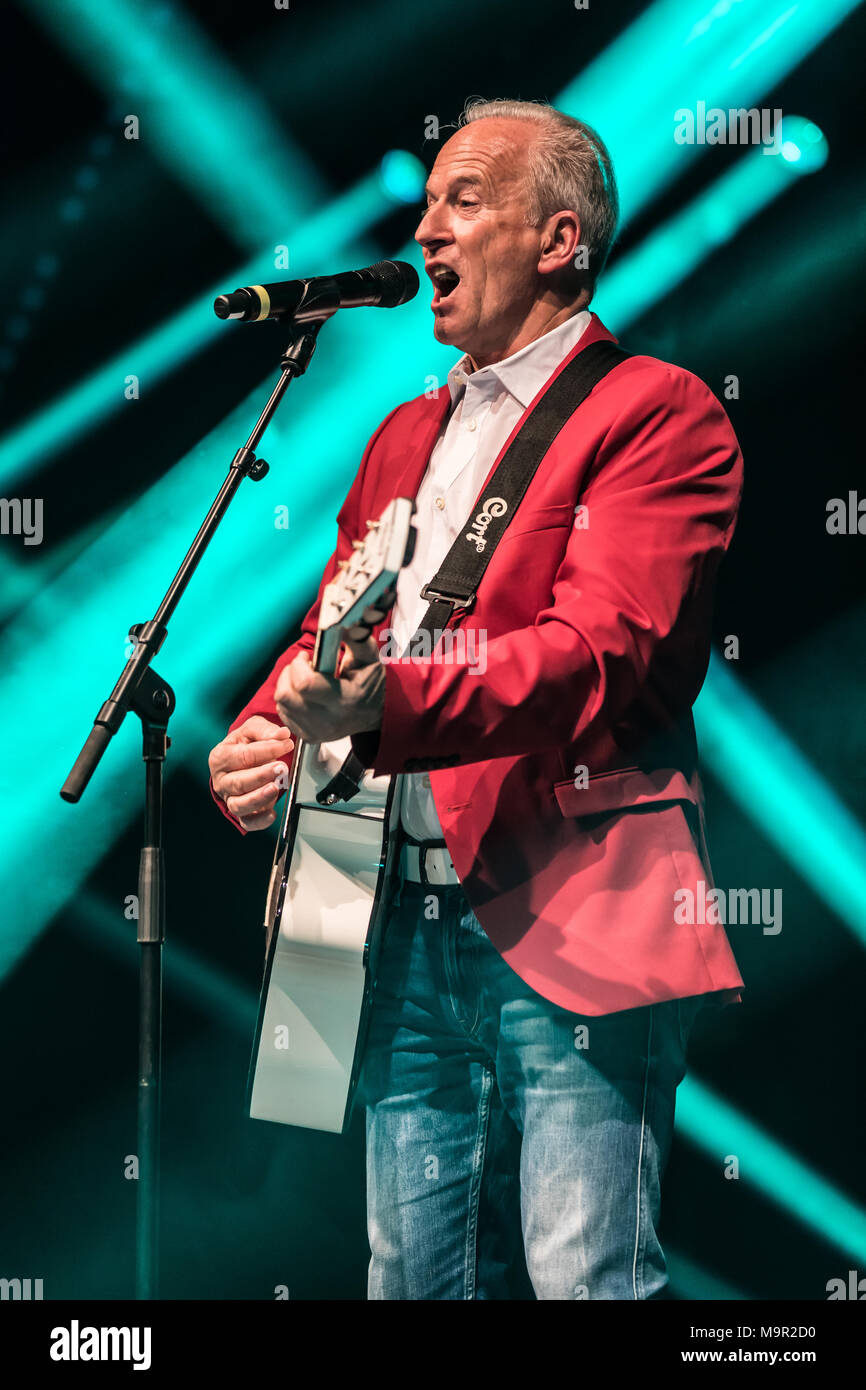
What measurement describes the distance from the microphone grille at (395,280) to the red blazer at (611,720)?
42cm

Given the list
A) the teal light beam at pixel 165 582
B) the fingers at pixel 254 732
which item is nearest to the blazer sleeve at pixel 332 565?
the fingers at pixel 254 732

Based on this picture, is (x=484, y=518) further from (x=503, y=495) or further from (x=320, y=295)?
(x=320, y=295)

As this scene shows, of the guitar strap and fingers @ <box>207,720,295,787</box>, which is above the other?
the guitar strap

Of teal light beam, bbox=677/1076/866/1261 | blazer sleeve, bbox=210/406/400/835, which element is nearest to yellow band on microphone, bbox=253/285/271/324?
blazer sleeve, bbox=210/406/400/835

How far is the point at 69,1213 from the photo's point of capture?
10.3 ft

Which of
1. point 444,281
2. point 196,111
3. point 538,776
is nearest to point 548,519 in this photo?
point 538,776

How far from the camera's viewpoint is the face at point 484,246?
2166 millimetres

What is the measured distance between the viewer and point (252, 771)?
6.91ft

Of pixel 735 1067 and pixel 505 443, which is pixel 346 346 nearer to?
pixel 505 443

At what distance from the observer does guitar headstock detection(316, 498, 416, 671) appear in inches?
56.0

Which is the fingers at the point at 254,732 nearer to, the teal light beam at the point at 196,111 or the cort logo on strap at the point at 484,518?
the cort logo on strap at the point at 484,518

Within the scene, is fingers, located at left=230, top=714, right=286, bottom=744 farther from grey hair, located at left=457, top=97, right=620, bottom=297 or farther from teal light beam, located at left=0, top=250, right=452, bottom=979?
teal light beam, located at left=0, top=250, right=452, bottom=979

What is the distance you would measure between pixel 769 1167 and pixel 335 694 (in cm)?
193
